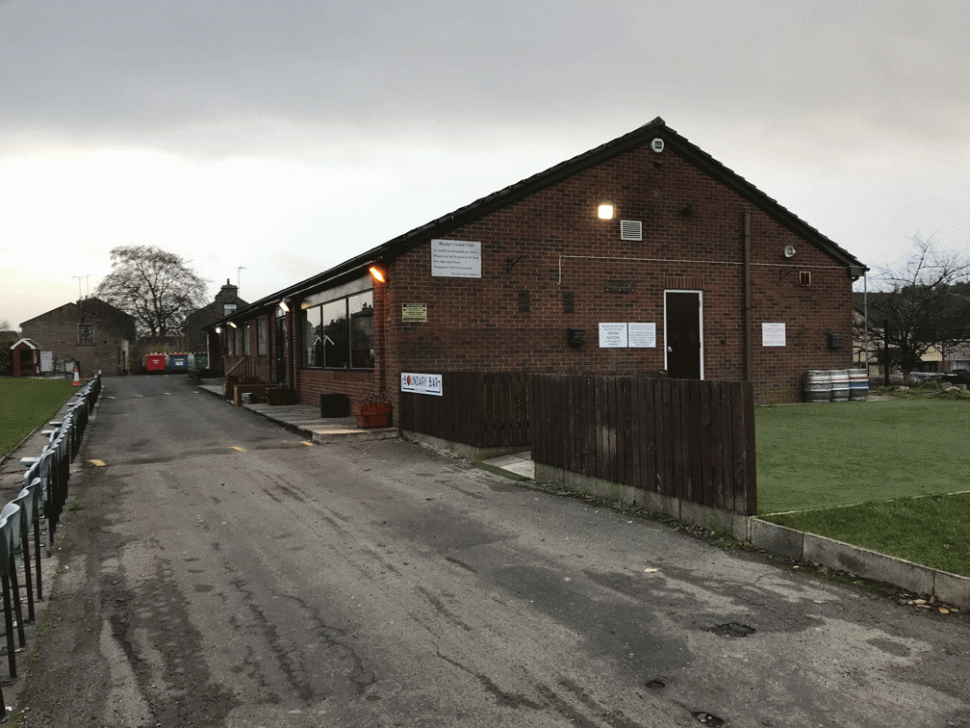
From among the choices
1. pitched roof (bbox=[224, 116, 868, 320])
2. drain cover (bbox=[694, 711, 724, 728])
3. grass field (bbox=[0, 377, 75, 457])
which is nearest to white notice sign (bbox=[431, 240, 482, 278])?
pitched roof (bbox=[224, 116, 868, 320])

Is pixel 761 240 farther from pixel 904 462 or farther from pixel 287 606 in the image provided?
A: pixel 287 606

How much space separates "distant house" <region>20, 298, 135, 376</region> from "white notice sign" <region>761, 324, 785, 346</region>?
63.6 meters

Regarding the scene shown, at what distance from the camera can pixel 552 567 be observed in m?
5.00

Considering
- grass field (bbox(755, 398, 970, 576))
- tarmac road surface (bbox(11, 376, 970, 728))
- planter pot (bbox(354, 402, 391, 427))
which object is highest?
planter pot (bbox(354, 402, 391, 427))

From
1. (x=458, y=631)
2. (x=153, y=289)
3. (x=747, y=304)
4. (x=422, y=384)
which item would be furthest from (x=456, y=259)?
(x=153, y=289)

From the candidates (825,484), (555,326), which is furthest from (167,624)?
(555,326)

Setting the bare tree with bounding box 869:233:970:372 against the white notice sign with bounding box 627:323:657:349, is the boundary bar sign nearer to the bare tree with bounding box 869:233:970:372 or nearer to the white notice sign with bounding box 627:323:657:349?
the white notice sign with bounding box 627:323:657:349

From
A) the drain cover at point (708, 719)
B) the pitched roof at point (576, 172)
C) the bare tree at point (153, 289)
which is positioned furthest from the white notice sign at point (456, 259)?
the bare tree at point (153, 289)

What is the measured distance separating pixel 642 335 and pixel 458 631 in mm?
11870

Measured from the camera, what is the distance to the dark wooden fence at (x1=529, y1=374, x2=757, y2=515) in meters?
5.47

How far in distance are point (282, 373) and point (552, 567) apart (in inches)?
A: 743

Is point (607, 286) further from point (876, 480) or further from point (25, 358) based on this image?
point (25, 358)

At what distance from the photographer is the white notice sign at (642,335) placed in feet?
48.4

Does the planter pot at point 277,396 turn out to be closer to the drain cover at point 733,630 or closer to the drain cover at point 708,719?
the drain cover at point 733,630
